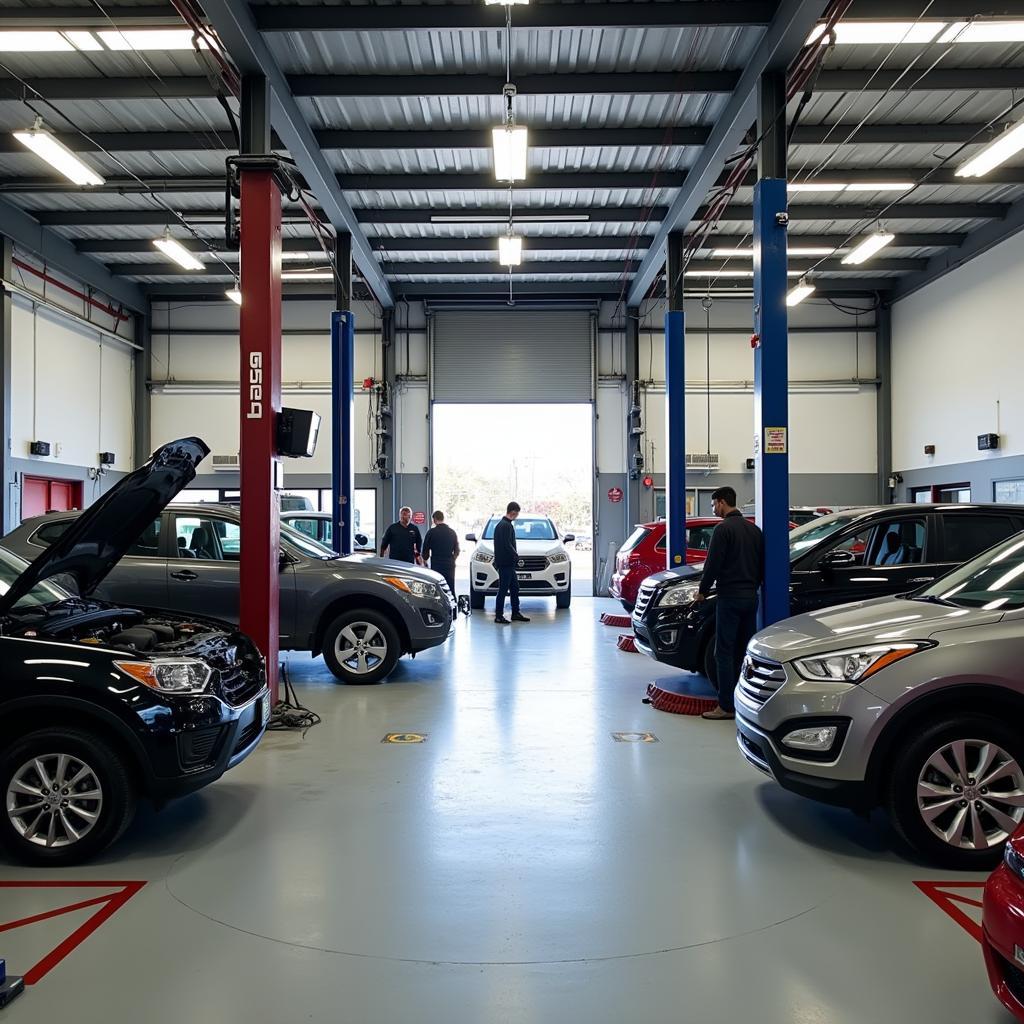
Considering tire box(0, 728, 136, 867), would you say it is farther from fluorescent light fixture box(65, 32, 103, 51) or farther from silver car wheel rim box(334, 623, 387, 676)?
fluorescent light fixture box(65, 32, 103, 51)

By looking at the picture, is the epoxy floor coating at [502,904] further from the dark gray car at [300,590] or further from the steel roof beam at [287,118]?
the steel roof beam at [287,118]

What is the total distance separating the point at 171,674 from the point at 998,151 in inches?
376

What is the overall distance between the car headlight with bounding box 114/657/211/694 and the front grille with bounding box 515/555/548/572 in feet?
31.5

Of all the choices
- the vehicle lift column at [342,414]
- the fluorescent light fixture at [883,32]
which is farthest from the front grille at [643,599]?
the vehicle lift column at [342,414]

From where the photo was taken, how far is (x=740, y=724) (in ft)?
13.1

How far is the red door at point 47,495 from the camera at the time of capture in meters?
13.5

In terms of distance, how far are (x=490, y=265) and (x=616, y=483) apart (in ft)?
17.0

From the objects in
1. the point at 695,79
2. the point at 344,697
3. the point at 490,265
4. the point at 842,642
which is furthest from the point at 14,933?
the point at 490,265

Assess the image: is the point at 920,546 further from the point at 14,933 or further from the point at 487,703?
the point at 14,933

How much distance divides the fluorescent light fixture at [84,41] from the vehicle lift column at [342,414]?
14.0ft

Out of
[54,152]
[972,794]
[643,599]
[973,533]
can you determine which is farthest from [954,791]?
[54,152]

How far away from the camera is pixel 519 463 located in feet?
58.4

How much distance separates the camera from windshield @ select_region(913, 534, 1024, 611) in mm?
3664

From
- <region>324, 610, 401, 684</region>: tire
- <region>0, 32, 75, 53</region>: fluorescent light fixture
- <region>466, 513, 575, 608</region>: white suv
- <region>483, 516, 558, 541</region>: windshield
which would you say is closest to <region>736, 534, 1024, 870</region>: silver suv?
<region>324, 610, 401, 684</region>: tire
